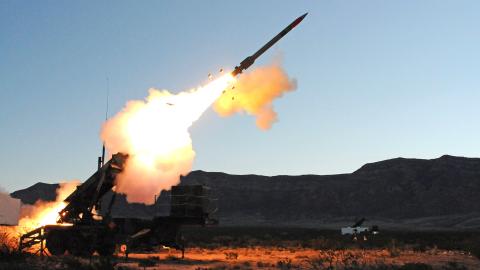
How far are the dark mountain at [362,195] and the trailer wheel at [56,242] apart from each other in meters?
83.3

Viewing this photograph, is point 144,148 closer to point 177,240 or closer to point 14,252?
point 177,240

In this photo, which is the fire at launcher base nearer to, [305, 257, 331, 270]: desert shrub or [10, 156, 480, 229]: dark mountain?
[305, 257, 331, 270]: desert shrub

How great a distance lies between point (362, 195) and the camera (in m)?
120

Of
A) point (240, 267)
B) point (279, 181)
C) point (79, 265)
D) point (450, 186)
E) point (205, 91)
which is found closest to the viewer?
point (79, 265)

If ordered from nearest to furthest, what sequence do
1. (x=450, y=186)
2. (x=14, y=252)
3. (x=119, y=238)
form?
(x=14, y=252)
(x=119, y=238)
(x=450, y=186)

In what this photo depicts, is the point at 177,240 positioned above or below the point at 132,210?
below

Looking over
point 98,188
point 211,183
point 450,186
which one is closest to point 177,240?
point 98,188

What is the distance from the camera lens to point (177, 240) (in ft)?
88.2

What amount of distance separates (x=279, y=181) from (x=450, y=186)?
38753 mm

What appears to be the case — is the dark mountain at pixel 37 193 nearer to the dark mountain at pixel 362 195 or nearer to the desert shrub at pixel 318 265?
the dark mountain at pixel 362 195

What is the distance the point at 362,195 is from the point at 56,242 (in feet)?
333

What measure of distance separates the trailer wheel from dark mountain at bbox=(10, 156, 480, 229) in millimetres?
83308

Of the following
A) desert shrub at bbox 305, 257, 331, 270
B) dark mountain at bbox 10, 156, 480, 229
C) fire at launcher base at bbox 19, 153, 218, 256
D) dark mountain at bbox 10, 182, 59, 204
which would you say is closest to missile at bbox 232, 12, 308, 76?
fire at launcher base at bbox 19, 153, 218, 256

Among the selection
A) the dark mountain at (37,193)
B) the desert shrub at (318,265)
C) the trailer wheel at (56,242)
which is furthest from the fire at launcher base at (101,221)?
the dark mountain at (37,193)
